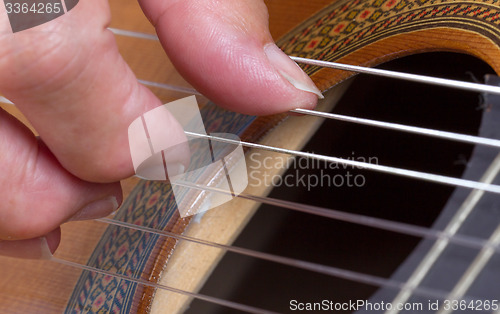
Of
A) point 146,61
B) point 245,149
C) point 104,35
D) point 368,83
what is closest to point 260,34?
point 104,35

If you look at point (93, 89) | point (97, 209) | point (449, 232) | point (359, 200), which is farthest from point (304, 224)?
point (93, 89)

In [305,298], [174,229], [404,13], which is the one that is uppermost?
[404,13]

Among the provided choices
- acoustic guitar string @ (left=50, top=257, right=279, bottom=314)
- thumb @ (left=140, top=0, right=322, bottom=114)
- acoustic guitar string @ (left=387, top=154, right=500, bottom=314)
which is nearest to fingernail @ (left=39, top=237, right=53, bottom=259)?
acoustic guitar string @ (left=50, top=257, right=279, bottom=314)

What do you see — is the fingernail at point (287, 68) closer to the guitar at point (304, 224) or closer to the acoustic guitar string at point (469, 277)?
the guitar at point (304, 224)

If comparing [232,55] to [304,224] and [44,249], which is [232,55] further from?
[304,224]

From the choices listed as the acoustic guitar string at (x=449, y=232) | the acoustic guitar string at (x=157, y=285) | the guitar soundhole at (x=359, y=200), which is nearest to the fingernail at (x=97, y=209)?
the acoustic guitar string at (x=157, y=285)

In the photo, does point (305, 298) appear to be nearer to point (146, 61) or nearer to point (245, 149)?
point (245, 149)
